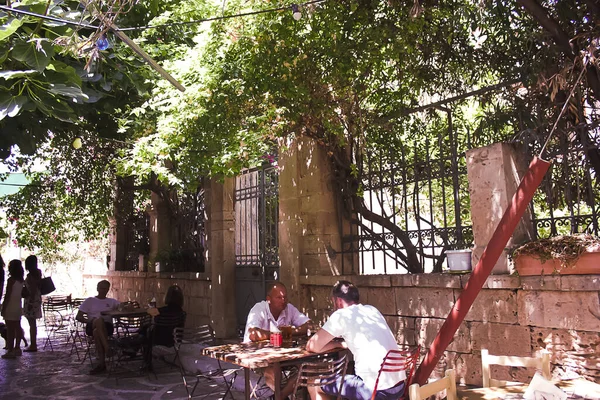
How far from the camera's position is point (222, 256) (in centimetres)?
992

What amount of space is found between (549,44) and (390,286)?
3137 millimetres

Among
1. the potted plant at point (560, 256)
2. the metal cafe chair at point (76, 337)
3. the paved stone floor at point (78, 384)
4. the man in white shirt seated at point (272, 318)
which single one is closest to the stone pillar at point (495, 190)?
the potted plant at point (560, 256)

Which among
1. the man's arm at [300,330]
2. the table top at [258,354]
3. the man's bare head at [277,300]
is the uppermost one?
the man's bare head at [277,300]

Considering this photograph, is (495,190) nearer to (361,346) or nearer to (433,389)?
(361,346)

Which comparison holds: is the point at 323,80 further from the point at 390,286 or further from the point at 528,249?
the point at 528,249

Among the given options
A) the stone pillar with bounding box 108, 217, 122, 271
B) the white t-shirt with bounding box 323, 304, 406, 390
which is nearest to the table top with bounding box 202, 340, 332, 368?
the white t-shirt with bounding box 323, 304, 406, 390

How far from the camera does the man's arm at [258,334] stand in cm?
546

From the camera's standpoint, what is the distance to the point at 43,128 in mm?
6719

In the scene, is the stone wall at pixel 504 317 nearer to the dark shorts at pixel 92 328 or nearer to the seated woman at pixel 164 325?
the seated woman at pixel 164 325

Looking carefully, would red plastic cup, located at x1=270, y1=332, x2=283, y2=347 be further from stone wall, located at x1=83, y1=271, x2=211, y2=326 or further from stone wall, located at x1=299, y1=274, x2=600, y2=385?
stone wall, located at x1=83, y1=271, x2=211, y2=326

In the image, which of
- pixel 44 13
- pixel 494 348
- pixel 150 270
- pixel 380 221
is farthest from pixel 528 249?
pixel 150 270

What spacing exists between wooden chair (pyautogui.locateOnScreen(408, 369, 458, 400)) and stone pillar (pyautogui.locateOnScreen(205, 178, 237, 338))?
6.82m

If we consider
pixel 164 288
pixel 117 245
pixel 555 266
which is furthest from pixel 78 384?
pixel 117 245

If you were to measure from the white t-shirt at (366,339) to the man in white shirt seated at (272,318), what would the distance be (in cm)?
122
